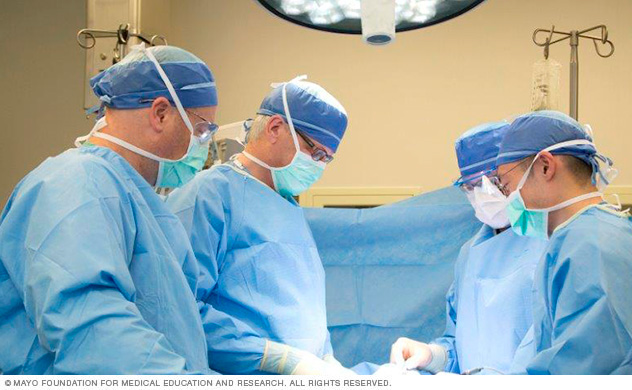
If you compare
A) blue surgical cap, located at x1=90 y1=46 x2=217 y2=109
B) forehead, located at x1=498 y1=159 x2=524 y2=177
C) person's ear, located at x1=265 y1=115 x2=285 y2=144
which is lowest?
forehead, located at x1=498 y1=159 x2=524 y2=177

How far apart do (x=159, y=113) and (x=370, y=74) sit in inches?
103

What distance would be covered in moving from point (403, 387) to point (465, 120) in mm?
2876

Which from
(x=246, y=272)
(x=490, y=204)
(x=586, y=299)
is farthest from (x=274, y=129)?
(x=586, y=299)

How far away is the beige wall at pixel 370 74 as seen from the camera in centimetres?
393

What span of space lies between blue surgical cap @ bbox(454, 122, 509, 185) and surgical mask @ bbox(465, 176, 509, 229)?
0.06m

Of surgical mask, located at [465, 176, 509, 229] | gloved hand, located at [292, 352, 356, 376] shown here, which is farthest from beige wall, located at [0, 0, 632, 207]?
gloved hand, located at [292, 352, 356, 376]

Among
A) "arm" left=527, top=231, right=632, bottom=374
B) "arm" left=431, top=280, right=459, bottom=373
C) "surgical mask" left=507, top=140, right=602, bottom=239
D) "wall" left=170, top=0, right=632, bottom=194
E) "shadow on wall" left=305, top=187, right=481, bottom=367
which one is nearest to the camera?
"arm" left=527, top=231, right=632, bottom=374

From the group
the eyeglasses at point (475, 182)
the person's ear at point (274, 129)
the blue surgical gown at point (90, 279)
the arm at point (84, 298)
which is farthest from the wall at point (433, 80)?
the arm at point (84, 298)

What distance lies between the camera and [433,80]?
403 cm

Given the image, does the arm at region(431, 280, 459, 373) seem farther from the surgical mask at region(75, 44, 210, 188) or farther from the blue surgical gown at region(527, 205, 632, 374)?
the surgical mask at region(75, 44, 210, 188)

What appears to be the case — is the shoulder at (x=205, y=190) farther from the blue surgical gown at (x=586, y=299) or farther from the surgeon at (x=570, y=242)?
the blue surgical gown at (x=586, y=299)

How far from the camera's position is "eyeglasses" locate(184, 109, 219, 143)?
1.66 metres

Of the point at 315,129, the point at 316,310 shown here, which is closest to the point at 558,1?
the point at 315,129

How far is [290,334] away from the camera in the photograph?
76.5 inches
